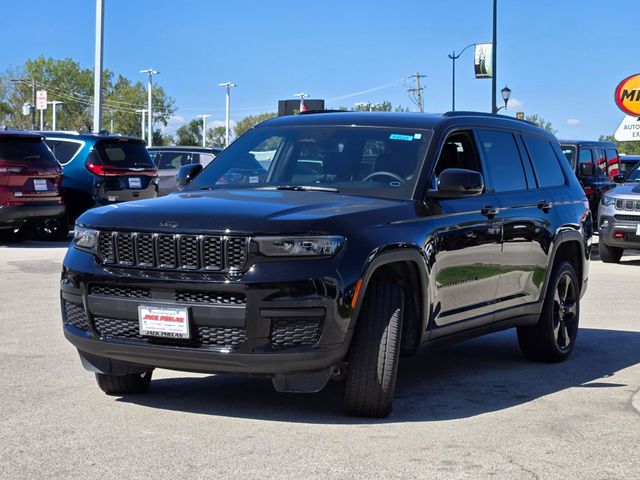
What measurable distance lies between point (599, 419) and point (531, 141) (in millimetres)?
2801

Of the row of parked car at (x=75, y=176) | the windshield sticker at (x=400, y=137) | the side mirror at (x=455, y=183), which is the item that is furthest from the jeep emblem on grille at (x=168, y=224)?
the row of parked car at (x=75, y=176)

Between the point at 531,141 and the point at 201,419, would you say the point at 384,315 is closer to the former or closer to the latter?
the point at 201,419

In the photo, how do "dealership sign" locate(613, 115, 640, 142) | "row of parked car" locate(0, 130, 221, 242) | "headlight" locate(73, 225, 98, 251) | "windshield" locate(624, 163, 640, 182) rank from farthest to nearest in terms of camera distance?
"dealership sign" locate(613, 115, 640, 142) → "windshield" locate(624, 163, 640, 182) → "row of parked car" locate(0, 130, 221, 242) → "headlight" locate(73, 225, 98, 251)

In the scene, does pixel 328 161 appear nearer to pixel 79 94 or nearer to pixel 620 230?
pixel 620 230

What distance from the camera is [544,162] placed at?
28.8 ft

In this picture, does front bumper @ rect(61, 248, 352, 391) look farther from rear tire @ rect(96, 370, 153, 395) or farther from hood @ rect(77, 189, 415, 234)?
rear tire @ rect(96, 370, 153, 395)

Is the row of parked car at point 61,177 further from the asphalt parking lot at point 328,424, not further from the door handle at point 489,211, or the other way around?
the door handle at point 489,211

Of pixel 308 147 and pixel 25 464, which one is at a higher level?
pixel 308 147

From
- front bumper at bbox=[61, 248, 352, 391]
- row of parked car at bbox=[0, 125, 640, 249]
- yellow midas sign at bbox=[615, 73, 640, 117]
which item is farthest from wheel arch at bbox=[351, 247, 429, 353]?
yellow midas sign at bbox=[615, 73, 640, 117]

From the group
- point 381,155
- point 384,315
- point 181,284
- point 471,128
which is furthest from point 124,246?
point 471,128

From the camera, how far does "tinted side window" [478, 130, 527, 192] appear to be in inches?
309

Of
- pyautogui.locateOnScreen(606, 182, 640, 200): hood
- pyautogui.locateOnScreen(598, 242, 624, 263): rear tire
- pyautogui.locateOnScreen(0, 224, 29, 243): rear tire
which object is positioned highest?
pyautogui.locateOnScreen(606, 182, 640, 200): hood

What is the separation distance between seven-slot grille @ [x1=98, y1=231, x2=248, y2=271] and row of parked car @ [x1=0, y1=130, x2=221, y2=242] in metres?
11.8

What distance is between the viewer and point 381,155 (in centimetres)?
711
